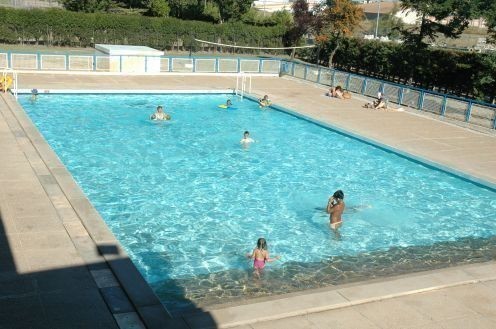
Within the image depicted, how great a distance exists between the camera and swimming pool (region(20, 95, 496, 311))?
10344 mm

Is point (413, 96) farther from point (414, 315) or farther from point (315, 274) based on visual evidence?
point (414, 315)

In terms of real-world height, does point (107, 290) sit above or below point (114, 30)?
below

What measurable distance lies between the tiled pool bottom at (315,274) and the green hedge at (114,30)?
4048 centimetres

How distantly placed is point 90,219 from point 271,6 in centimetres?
11864

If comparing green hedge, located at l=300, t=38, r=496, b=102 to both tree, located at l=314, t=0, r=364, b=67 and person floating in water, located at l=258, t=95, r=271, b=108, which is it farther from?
person floating in water, located at l=258, t=95, r=271, b=108

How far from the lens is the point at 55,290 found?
7.47 metres

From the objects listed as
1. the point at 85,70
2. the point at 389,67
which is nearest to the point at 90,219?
the point at 85,70

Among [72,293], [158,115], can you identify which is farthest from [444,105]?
[72,293]

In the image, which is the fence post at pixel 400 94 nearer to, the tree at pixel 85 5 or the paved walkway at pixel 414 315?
the paved walkway at pixel 414 315

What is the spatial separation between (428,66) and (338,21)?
35.8 ft

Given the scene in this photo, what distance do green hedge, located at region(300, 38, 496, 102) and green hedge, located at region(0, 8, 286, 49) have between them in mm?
15400

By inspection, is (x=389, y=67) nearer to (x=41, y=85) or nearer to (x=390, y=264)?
(x=41, y=85)

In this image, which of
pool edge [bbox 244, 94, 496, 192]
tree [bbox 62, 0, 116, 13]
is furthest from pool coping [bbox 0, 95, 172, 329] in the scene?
tree [bbox 62, 0, 116, 13]

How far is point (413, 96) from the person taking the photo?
2578 centimetres
